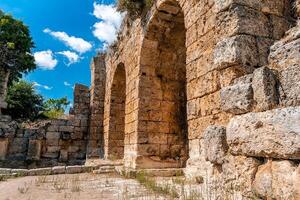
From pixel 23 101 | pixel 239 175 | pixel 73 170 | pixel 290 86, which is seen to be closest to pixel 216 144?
pixel 239 175

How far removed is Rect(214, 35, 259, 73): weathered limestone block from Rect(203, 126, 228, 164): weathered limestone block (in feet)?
2.04

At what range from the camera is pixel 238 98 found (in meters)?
2.26

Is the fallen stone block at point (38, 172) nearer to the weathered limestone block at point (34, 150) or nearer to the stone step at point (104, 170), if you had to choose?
the stone step at point (104, 170)

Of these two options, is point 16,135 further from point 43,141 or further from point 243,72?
point 243,72

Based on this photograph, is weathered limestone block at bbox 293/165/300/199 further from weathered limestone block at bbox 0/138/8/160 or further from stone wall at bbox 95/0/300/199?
weathered limestone block at bbox 0/138/8/160

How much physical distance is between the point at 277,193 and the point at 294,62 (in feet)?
2.96

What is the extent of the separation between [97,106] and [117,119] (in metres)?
1.61

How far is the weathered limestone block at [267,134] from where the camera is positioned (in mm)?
1706

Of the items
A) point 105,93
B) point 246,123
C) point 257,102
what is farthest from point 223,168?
point 105,93

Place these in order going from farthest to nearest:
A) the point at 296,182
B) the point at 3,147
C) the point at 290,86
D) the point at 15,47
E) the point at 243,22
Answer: the point at 15,47
the point at 3,147
the point at 243,22
the point at 290,86
the point at 296,182

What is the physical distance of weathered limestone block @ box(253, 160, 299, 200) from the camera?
1.72 m

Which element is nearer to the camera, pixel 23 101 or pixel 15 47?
pixel 23 101

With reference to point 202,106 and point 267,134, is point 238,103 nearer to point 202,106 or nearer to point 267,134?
point 267,134

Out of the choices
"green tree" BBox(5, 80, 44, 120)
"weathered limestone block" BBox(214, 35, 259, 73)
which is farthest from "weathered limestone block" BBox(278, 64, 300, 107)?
"green tree" BBox(5, 80, 44, 120)
